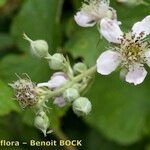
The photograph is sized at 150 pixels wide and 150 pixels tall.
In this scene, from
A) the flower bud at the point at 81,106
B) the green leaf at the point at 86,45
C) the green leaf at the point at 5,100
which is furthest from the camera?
the green leaf at the point at 86,45

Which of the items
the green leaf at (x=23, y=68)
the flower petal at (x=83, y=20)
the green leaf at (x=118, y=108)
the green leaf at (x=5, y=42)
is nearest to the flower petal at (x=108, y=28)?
the flower petal at (x=83, y=20)

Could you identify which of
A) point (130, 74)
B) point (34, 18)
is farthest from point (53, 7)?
point (130, 74)

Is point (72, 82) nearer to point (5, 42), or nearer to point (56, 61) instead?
point (56, 61)

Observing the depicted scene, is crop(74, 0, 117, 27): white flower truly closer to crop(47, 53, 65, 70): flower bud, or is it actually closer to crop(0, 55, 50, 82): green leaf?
crop(47, 53, 65, 70): flower bud

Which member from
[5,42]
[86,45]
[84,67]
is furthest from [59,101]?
[5,42]

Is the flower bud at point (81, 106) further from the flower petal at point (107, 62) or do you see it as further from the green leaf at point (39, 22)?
the green leaf at point (39, 22)

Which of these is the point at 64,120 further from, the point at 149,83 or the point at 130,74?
the point at 130,74
